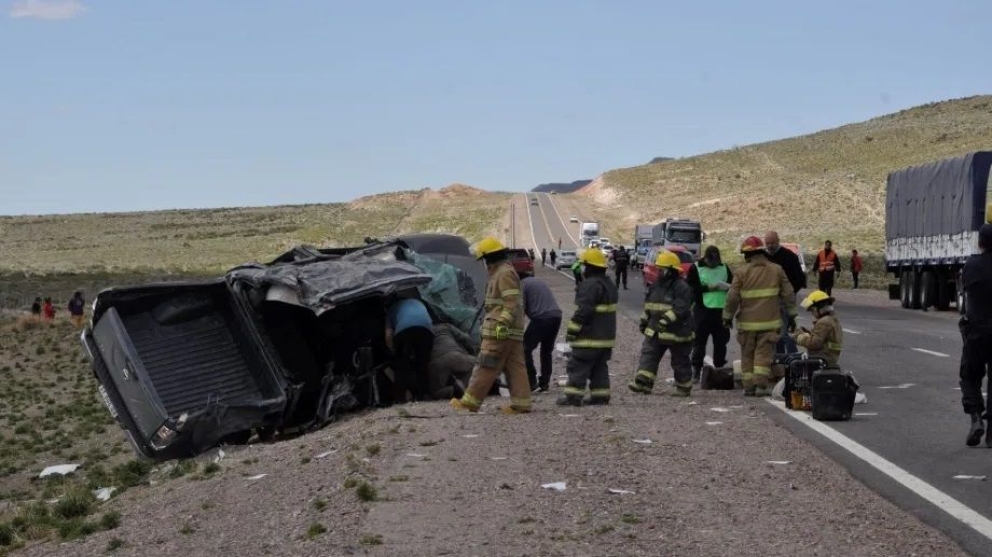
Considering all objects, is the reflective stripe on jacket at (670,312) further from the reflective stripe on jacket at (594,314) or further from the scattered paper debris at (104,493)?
the scattered paper debris at (104,493)

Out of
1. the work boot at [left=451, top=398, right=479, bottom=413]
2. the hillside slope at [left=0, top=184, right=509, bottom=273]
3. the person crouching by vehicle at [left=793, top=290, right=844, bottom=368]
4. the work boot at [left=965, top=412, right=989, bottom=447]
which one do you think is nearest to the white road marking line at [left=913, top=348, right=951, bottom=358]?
the person crouching by vehicle at [left=793, top=290, right=844, bottom=368]

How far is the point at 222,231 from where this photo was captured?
160250mm

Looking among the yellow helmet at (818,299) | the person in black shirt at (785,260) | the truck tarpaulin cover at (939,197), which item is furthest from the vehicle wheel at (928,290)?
the yellow helmet at (818,299)

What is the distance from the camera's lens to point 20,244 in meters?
159

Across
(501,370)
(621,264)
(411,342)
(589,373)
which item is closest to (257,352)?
(411,342)

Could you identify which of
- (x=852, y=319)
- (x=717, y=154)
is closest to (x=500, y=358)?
(x=852, y=319)

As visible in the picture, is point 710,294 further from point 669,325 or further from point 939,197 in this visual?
point 939,197

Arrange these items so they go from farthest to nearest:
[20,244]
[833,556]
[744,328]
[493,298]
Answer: [20,244]
[744,328]
[493,298]
[833,556]

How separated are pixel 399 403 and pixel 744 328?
3722mm

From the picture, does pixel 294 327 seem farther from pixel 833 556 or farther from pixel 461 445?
pixel 833 556

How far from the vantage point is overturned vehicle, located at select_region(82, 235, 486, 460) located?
14.7 m

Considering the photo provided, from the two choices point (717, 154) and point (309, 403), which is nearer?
point (309, 403)

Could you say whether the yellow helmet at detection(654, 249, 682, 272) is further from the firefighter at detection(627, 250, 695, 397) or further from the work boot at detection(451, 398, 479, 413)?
the work boot at detection(451, 398, 479, 413)

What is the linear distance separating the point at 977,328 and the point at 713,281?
6.06 metres
